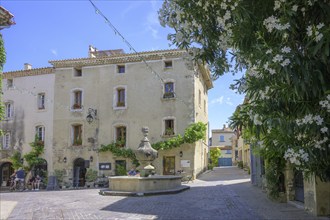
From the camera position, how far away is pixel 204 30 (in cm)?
460

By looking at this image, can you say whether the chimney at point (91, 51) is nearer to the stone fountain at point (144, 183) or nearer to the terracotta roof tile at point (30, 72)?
the terracotta roof tile at point (30, 72)

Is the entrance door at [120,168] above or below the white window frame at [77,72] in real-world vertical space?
below

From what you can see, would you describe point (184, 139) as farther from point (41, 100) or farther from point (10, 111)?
point (10, 111)

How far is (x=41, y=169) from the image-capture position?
26.8 metres

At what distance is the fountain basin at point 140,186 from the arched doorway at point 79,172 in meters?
11.3

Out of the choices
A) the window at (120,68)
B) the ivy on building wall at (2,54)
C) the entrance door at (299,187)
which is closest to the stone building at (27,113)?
the window at (120,68)

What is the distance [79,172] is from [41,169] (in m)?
2.95

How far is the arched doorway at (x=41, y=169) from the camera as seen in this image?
86.9ft

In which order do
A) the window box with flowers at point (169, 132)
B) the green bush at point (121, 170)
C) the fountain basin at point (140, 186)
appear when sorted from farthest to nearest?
the window box with flowers at point (169, 132) < the green bush at point (121, 170) < the fountain basin at point (140, 186)

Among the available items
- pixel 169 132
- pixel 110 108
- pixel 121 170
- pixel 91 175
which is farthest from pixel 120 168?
pixel 110 108

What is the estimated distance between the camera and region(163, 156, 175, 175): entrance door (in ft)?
79.4

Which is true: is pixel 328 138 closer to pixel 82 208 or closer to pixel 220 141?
pixel 82 208

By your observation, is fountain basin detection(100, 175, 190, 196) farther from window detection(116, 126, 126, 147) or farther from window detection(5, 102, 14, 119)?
window detection(5, 102, 14, 119)

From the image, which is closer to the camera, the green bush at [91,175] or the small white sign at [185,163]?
the small white sign at [185,163]
